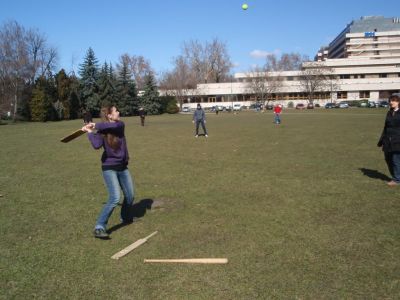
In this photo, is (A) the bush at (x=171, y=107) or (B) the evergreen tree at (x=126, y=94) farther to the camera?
(A) the bush at (x=171, y=107)

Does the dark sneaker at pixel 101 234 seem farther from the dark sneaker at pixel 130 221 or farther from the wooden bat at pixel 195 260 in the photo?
the wooden bat at pixel 195 260

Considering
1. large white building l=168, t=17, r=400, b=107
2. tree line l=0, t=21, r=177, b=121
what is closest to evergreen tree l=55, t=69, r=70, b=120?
tree line l=0, t=21, r=177, b=121

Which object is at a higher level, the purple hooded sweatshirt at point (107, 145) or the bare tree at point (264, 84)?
the bare tree at point (264, 84)

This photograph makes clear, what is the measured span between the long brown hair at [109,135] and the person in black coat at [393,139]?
20.6ft

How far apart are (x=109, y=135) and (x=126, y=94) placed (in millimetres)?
60160

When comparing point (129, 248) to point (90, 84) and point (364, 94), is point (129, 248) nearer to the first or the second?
point (90, 84)

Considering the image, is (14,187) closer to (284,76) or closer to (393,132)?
(393,132)

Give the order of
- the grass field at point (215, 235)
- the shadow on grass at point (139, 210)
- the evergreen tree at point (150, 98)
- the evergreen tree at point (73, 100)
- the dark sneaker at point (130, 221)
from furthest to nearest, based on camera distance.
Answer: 1. the evergreen tree at point (150, 98)
2. the evergreen tree at point (73, 100)
3. the dark sneaker at point (130, 221)
4. the shadow on grass at point (139, 210)
5. the grass field at point (215, 235)

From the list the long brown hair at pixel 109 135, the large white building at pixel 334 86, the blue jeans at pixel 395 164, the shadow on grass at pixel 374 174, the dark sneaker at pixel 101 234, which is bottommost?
the shadow on grass at pixel 374 174

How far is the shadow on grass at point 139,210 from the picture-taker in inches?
242

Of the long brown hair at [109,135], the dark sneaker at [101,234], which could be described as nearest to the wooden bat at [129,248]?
the dark sneaker at [101,234]

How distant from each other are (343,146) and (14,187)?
12.6 metres

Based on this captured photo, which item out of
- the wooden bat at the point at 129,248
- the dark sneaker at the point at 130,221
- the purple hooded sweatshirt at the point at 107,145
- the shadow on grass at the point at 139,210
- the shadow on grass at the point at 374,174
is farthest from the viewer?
the shadow on grass at the point at 374,174

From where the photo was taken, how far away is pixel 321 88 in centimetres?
9688
